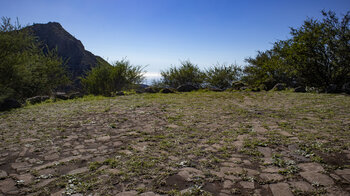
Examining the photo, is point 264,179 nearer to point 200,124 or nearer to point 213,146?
point 213,146

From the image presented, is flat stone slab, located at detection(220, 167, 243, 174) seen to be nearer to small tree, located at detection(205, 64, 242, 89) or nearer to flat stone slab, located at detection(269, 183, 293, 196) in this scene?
flat stone slab, located at detection(269, 183, 293, 196)

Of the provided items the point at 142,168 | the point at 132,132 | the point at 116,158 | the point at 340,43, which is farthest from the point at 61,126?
the point at 340,43

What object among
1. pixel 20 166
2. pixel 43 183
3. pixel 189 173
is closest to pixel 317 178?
pixel 189 173

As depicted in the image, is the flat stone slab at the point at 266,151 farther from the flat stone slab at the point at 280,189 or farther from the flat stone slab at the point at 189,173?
the flat stone slab at the point at 189,173

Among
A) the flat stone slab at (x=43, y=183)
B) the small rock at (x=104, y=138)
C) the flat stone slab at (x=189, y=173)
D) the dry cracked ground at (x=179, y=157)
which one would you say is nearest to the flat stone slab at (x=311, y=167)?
the dry cracked ground at (x=179, y=157)

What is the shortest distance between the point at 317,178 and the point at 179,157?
1.66 metres

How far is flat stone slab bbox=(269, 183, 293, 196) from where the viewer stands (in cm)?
197

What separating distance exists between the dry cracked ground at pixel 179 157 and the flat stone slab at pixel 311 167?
10 millimetres

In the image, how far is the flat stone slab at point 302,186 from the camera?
200cm

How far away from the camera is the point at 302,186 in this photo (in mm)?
2064

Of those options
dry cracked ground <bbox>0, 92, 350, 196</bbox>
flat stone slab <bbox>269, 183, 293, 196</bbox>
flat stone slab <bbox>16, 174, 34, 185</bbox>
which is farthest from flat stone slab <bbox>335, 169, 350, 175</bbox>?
flat stone slab <bbox>16, 174, 34, 185</bbox>

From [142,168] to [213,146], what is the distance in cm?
129

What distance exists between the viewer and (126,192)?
203 cm

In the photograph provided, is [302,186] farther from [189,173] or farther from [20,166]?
[20,166]
